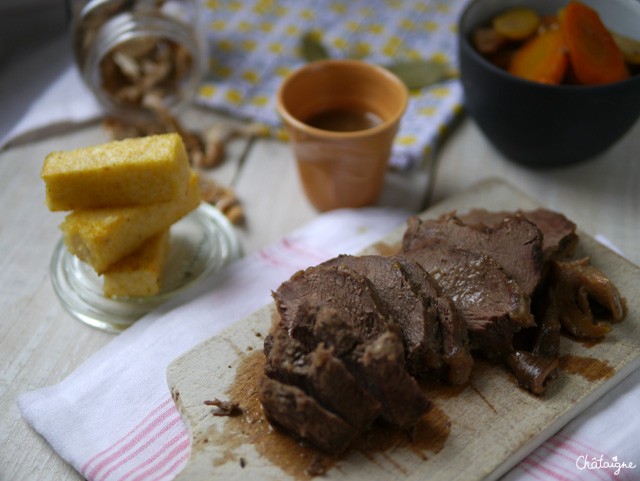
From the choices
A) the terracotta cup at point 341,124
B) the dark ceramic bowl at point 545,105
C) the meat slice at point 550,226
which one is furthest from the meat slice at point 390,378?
the dark ceramic bowl at point 545,105

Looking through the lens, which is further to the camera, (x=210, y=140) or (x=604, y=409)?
(x=210, y=140)

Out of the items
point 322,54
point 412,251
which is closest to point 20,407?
point 412,251

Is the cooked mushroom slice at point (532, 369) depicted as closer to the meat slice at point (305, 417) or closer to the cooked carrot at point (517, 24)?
the meat slice at point (305, 417)

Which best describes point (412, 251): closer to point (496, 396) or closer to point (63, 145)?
point (496, 396)

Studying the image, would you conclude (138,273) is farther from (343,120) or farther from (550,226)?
(550,226)

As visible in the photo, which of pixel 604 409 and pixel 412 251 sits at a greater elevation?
pixel 412 251

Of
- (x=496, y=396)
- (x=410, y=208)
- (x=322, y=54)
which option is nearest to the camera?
(x=496, y=396)
